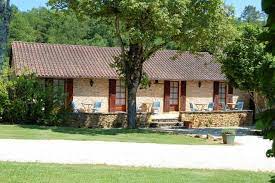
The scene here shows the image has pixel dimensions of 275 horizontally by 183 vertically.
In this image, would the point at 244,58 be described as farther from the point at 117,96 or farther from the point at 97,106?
the point at 117,96

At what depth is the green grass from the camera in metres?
9.52

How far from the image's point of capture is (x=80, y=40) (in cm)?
6238

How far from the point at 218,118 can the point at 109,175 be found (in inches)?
818

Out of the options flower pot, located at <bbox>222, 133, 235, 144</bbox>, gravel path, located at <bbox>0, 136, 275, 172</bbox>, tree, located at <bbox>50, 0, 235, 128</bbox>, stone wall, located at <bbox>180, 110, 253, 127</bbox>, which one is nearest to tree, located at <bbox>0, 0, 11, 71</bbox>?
gravel path, located at <bbox>0, 136, 275, 172</bbox>

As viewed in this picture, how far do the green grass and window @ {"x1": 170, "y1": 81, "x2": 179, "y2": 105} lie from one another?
71.6ft

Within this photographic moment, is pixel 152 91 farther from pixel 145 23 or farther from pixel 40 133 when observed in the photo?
pixel 40 133

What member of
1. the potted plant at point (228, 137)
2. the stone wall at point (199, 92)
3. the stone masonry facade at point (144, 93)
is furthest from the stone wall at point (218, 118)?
the potted plant at point (228, 137)

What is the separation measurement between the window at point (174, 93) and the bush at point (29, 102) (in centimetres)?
1070

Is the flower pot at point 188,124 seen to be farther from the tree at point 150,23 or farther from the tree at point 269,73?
the tree at point 269,73

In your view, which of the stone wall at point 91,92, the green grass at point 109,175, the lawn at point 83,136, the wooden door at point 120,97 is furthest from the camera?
the wooden door at point 120,97

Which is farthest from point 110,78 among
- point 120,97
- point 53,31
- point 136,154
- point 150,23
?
point 53,31

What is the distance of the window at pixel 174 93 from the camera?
110 ft

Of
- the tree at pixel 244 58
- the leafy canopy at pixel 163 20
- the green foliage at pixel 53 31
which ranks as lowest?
the tree at pixel 244 58

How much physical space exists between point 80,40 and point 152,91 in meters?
31.4
